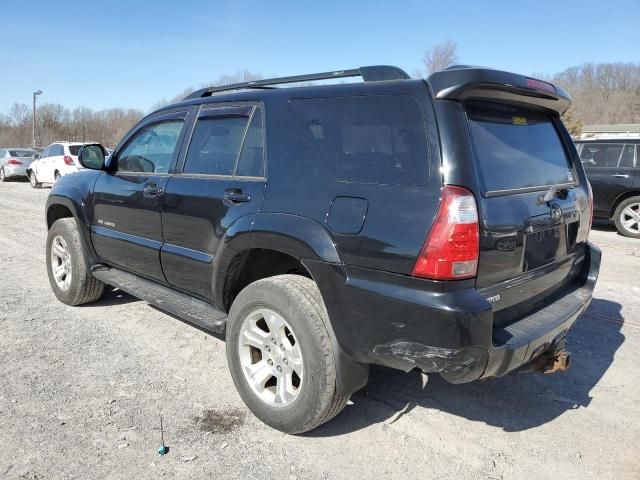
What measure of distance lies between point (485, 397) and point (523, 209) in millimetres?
1422

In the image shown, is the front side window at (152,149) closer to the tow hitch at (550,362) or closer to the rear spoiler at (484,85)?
the rear spoiler at (484,85)

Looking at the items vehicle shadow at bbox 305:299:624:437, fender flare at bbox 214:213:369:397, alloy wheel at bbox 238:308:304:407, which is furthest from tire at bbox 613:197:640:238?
alloy wheel at bbox 238:308:304:407

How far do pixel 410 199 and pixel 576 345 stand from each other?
2657 millimetres

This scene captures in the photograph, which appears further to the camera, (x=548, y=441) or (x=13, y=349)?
(x=13, y=349)

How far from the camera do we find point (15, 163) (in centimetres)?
2133

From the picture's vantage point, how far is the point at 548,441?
284 cm

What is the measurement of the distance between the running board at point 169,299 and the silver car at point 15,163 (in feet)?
66.4

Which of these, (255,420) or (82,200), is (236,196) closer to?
(255,420)

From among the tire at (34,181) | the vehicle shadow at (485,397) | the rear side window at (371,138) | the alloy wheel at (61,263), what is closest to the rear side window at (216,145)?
the rear side window at (371,138)

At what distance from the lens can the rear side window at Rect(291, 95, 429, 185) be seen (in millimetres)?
2387

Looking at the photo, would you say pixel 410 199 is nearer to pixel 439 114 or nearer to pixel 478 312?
pixel 439 114

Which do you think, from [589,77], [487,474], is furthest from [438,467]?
[589,77]

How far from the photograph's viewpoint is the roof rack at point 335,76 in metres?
2.65

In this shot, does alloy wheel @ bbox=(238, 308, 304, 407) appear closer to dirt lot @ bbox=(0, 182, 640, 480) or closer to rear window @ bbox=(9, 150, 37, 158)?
dirt lot @ bbox=(0, 182, 640, 480)
